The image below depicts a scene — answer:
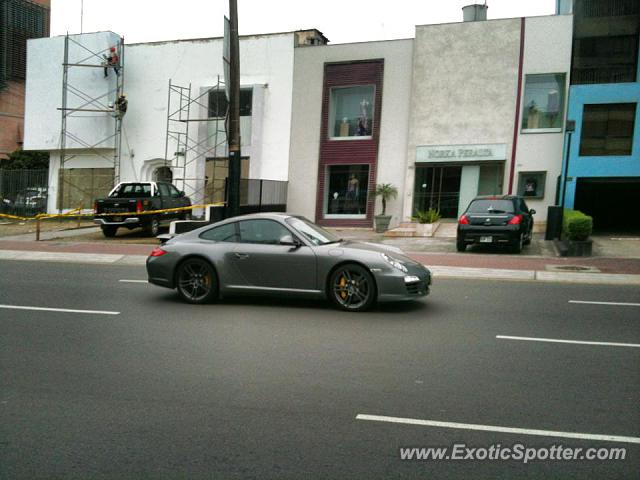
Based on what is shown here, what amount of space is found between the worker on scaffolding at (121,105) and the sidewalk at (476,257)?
927 cm

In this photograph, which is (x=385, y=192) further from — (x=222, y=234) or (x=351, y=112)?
(x=222, y=234)

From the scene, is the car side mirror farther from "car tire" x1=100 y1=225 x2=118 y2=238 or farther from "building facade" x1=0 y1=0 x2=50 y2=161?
"building facade" x1=0 y1=0 x2=50 y2=161

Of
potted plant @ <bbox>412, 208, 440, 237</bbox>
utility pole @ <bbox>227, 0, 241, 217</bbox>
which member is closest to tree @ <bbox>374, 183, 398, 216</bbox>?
potted plant @ <bbox>412, 208, 440, 237</bbox>

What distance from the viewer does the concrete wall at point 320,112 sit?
82.2 feet

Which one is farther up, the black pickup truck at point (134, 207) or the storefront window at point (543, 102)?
the storefront window at point (543, 102)

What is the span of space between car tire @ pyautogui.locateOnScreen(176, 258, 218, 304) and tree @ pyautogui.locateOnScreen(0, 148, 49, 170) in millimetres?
41499

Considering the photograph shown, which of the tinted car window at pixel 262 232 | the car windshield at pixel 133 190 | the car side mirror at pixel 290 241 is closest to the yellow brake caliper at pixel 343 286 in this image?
the car side mirror at pixel 290 241

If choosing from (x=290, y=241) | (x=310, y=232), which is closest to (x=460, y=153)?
(x=310, y=232)

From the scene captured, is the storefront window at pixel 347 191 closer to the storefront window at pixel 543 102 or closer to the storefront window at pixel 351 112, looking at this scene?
the storefront window at pixel 351 112

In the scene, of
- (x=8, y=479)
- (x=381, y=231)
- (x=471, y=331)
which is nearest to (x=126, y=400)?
(x=8, y=479)

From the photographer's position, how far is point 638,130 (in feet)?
70.2

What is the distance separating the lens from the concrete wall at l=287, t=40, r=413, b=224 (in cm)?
2506

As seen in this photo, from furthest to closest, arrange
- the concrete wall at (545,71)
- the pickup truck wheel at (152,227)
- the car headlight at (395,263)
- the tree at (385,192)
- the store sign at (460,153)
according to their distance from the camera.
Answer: the tree at (385,192), the store sign at (460,153), the concrete wall at (545,71), the pickup truck wheel at (152,227), the car headlight at (395,263)

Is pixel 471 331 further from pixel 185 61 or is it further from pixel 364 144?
pixel 185 61
